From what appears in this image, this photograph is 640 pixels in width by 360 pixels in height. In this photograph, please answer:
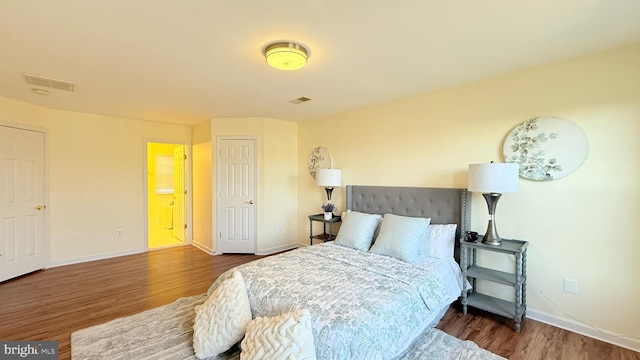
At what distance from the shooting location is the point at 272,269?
241cm

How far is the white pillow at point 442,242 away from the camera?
283 cm

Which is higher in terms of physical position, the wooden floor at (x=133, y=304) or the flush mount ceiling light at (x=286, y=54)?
the flush mount ceiling light at (x=286, y=54)

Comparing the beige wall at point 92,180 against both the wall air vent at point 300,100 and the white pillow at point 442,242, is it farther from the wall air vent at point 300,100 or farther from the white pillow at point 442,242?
the white pillow at point 442,242

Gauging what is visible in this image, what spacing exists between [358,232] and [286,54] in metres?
2.02

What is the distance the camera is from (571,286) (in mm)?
2430

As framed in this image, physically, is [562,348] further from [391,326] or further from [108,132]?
[108,132]

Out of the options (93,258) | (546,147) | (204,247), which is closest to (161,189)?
(93,258)

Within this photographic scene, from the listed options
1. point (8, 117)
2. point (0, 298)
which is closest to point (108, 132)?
point (8, 117)

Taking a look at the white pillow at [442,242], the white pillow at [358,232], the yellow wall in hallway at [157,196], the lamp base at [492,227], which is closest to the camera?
the lamp base at [492,227]

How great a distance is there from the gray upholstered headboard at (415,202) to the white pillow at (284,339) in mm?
1994

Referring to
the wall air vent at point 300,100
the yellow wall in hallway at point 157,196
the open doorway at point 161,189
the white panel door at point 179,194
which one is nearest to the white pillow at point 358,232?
the wall air vent at point 300,100

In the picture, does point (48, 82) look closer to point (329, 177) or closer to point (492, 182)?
point (329, 177)

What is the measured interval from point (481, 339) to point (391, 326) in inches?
42.3

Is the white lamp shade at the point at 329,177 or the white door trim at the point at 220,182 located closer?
the white lamp shade at the point at 329,177
